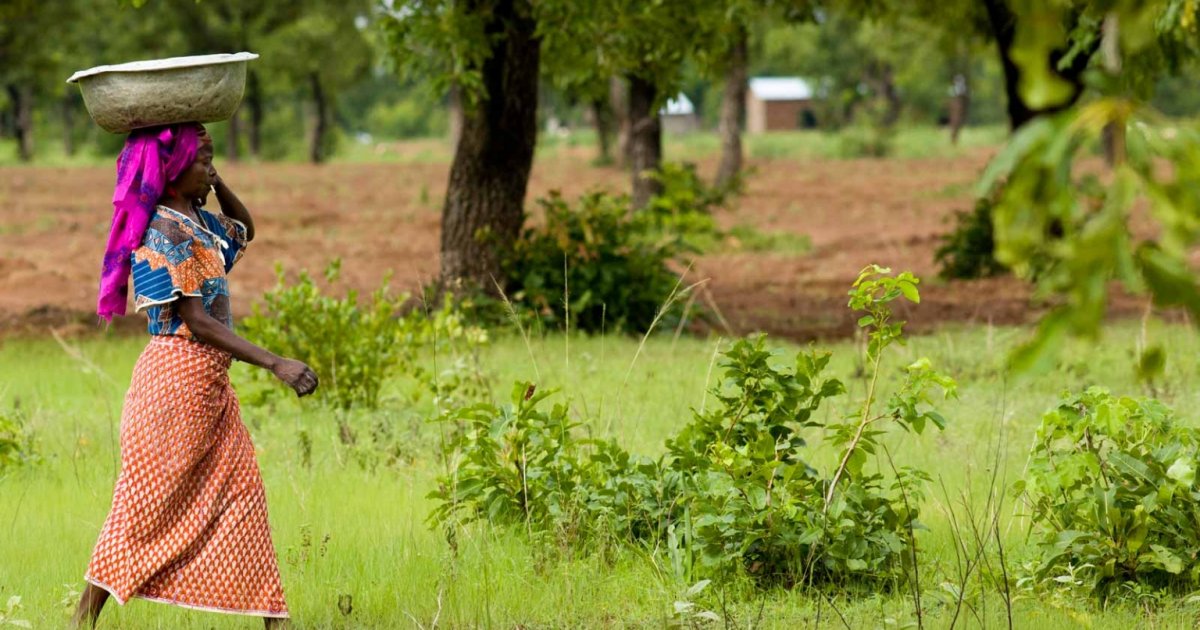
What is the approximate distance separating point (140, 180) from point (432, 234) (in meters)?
18.2

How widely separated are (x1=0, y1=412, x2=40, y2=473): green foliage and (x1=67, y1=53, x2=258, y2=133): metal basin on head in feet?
9.18

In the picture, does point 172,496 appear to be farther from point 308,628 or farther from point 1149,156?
point 1149,156

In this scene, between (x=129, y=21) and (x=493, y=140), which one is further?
(x=129, y=21)

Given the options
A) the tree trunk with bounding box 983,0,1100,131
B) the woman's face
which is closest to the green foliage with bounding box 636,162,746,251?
the tree trunk with bounding box 983,0,1100,131

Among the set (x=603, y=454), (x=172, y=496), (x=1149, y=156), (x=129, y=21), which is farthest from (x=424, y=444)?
(x=129, y=21)

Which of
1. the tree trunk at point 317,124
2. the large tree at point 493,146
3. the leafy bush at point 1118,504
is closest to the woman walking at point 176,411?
the leafy bush at point 1118,504

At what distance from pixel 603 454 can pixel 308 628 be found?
3.78ft

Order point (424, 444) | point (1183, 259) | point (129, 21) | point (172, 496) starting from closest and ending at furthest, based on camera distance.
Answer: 1. point (1183, 259)
2. point (172, 496)
3. point (424, 444)
4. point (129, 21)

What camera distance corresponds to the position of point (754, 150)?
172 feet

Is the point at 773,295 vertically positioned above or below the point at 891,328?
below

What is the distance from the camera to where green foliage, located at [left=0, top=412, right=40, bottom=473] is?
651 cm

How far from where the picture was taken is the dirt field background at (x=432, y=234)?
543 inches

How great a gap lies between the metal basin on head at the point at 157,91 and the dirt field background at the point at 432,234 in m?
2.84

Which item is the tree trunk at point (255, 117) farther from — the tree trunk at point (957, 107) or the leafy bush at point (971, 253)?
the leafy bush at point (971, 253)
